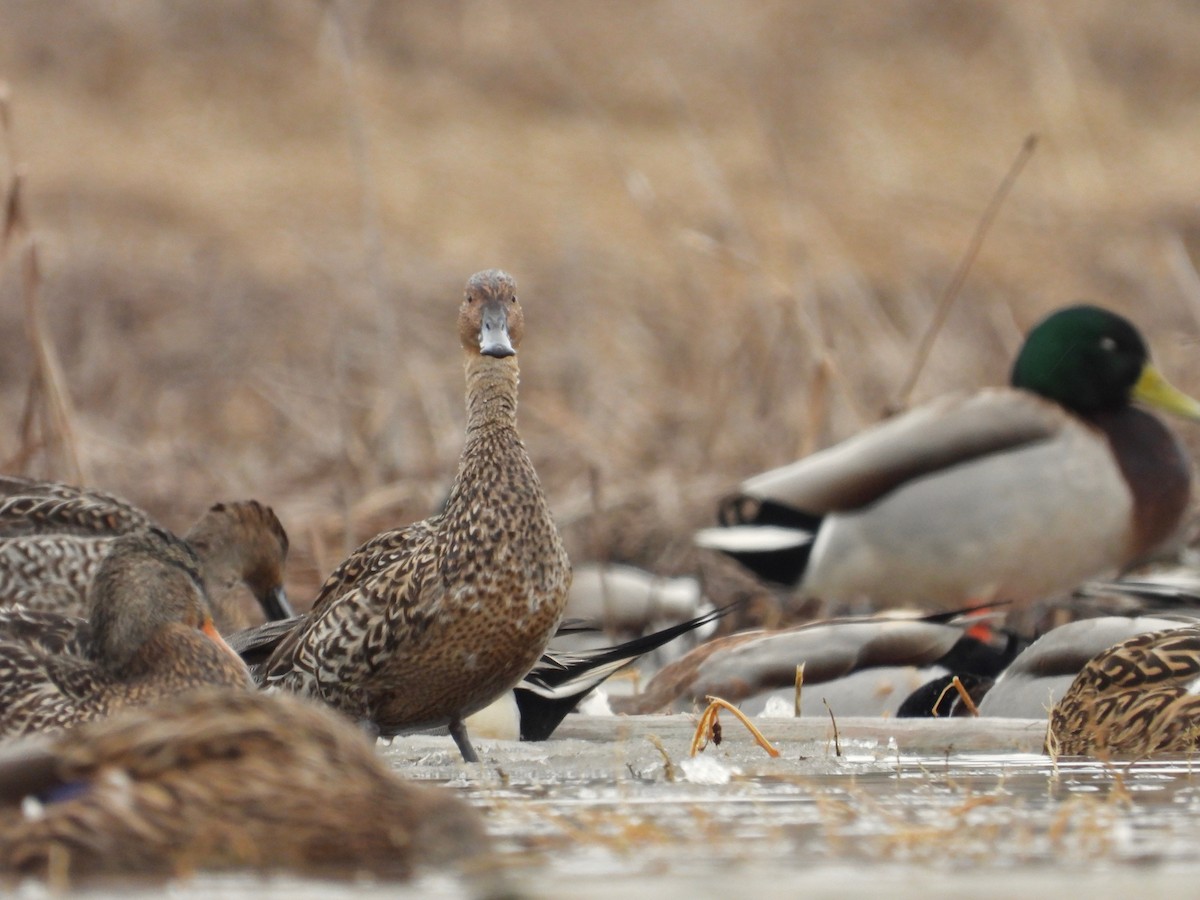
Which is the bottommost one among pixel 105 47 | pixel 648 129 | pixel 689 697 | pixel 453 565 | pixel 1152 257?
pixel 689 697

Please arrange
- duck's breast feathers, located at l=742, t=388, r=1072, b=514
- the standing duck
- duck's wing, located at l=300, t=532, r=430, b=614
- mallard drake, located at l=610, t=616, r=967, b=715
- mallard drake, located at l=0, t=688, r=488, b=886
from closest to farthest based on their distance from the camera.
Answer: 1. mallard drake, located at l=0, t=688, r=488, b=886
2. the standing duck
3. duck's wing, located at l=300, t=532, r=430, b=614
4. mallard drake, located at l=610, t=616, r=967, b=715
5. duck's breast feathers, located at l=742, t=388, r=1072, b=514

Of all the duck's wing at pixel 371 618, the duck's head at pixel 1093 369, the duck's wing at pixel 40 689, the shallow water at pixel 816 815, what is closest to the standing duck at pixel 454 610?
the duck's wing at pixel 371 618

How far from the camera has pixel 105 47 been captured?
25.3m

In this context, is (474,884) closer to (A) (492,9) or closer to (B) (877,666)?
(B) (877,666)

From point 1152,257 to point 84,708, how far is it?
13892 mm

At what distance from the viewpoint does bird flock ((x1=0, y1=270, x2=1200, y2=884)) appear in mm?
2893

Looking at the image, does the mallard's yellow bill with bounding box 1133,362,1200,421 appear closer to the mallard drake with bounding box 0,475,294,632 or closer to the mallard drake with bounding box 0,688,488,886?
the mallard drake with bounding box 0,475,294,632

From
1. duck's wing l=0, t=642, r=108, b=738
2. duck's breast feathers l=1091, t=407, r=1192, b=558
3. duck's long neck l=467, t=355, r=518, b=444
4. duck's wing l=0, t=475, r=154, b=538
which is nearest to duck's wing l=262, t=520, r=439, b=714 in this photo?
duck's long neck l=467, t=355, r=518, b=444

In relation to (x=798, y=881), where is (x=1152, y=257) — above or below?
above

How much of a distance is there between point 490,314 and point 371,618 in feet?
2.39

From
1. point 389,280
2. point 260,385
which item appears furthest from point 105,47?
point 260,385

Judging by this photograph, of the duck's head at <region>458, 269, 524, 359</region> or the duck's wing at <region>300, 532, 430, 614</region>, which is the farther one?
the duck's head at <region>458, 269, 524, 359</region>

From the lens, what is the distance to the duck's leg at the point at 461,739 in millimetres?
4402

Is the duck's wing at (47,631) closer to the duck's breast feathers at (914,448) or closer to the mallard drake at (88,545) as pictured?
the mallard drake at (88,545)
